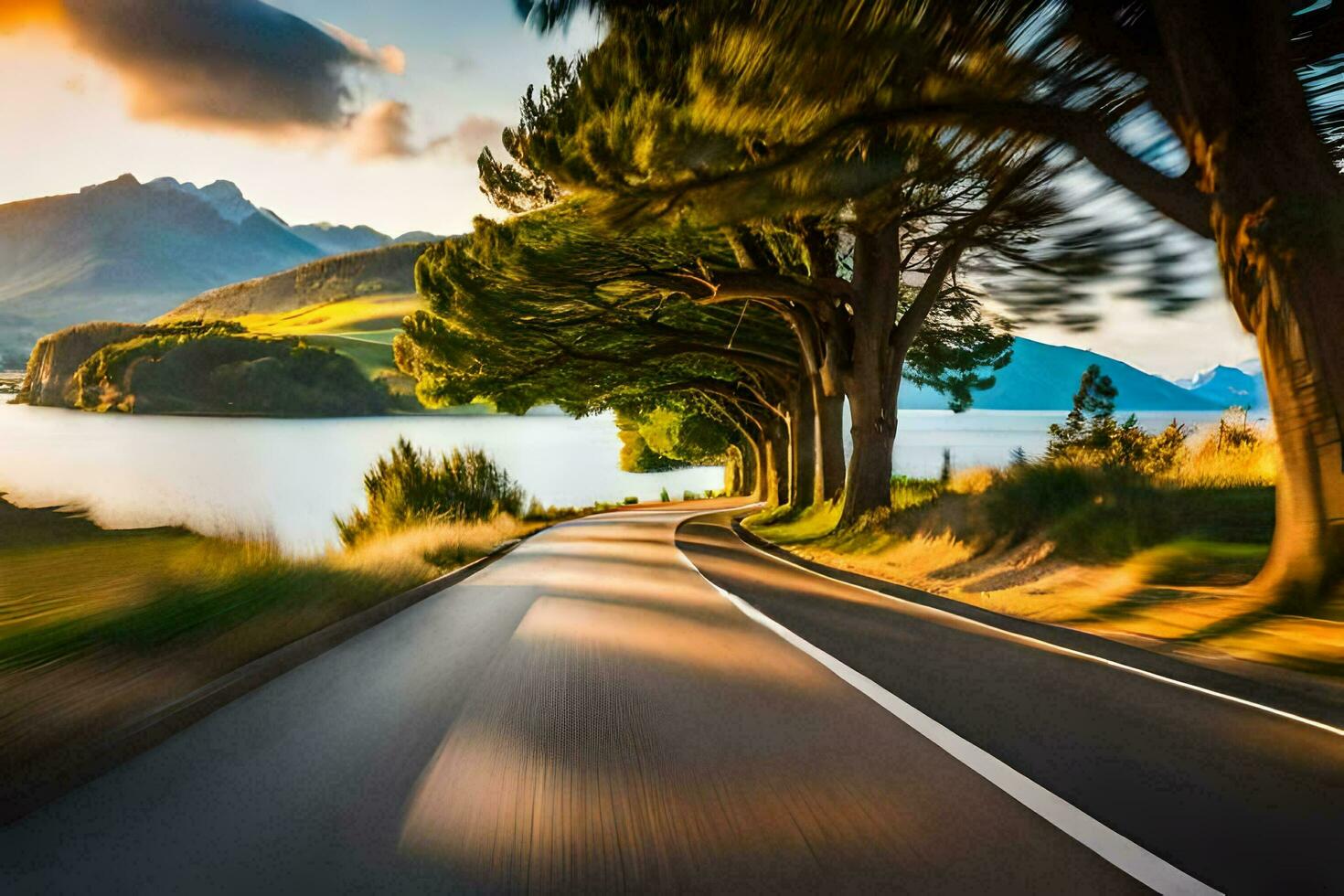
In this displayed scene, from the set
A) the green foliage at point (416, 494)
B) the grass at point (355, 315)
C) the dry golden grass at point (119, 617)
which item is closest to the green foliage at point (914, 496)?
the green foliage at point (416, 494)

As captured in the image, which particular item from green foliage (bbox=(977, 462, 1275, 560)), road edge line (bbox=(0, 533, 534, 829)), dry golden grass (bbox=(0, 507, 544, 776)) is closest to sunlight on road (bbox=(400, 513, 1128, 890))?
road edge line (bbox=(0, 533, 534, 829))

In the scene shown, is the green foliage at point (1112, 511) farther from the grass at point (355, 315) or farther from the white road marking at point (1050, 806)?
the grass at point (355, 315)

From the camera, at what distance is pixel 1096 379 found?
4812cm

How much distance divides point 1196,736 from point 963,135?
7555 millimetres

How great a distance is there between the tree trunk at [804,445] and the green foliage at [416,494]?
9.31m

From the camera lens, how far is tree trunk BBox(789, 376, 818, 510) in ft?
98.0

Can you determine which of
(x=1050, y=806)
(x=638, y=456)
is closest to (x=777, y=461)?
(x=1050, y=806)

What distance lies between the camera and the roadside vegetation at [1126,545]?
8469 mm

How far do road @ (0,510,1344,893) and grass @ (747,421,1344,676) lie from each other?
2008 mm

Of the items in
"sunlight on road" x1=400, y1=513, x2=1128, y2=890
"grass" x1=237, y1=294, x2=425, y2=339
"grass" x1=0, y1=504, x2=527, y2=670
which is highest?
"grass" x1=237, y1=294, x2=425, y2=339

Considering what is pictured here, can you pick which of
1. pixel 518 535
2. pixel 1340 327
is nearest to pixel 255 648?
pixel 1340 327

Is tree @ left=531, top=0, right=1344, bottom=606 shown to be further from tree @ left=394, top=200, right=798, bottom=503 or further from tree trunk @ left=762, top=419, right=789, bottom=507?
tree trunk @ left=762, top=419, right=789, bottom=507

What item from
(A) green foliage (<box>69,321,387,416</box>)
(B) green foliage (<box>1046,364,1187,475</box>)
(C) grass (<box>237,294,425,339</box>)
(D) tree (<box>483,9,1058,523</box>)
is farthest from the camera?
(C) grass (<box>237,294,425,339</box>)

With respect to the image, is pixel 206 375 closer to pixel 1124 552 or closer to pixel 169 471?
pixel 169 471
